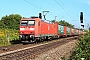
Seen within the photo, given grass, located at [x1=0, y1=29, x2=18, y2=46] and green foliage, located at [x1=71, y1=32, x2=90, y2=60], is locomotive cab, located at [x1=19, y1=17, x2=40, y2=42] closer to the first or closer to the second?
grass, located at [x1=0, y1=29, x2=18, y2=46]

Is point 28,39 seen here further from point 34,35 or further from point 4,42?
point 4,42

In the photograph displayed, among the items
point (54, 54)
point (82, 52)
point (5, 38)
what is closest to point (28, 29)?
point (5, 38)

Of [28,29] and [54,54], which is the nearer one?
[54,54]

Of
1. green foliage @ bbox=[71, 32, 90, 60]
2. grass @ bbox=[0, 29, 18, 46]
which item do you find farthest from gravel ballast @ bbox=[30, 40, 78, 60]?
grass @ bbox=[0, 29, 18, 46]

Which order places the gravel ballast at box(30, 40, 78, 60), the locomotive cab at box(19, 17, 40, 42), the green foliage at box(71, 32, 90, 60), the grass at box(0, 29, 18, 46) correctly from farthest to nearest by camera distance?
the grass at box(0, 29, 18, 46)
the locomotive cab at box(19, 17, 40, 42)
the gravel ballast at box(30, 40, 78, 60)
the green foliage at box(71, 32, 90, 60)

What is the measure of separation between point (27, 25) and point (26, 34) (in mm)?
1070

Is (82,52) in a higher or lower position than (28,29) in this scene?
lower

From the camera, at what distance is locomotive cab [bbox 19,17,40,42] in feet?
86.2

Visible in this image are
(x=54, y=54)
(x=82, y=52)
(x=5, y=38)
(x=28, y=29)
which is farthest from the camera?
(x=5, y=38)

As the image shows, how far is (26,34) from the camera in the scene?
2641cm

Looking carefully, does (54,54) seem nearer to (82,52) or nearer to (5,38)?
(82,52)

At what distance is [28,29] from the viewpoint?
26453 mm

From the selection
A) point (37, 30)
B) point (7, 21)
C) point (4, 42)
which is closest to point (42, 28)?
point (37, 30)

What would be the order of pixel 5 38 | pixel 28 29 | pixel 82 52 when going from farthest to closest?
pixel 5 38
pixel 28 29
pixel 82 52
